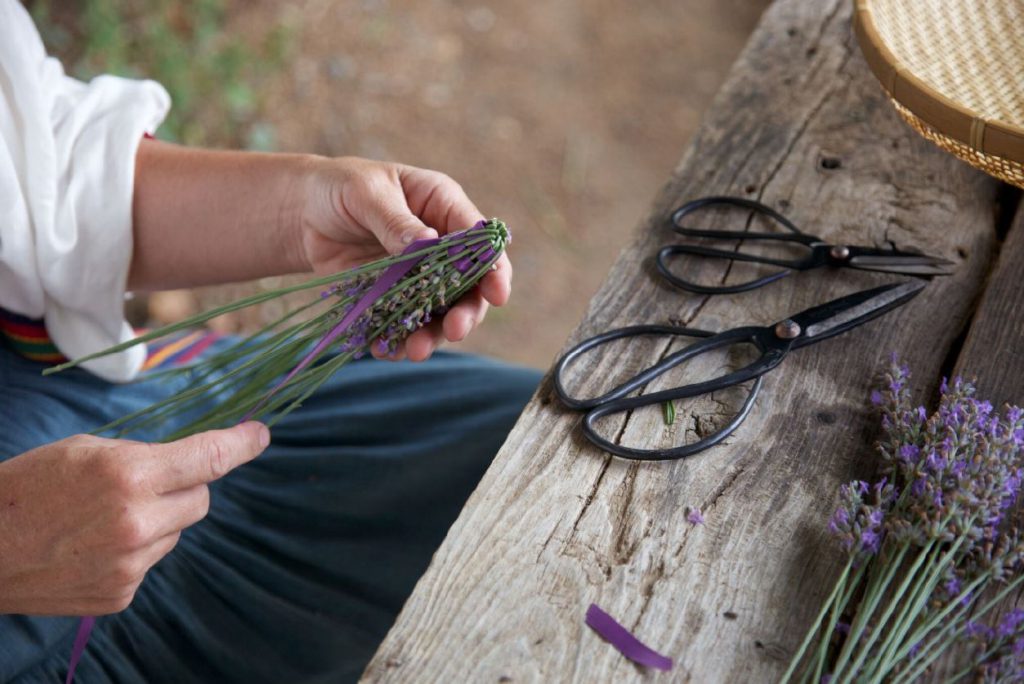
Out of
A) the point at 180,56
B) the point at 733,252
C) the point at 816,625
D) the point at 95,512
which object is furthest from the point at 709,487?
the point at 180,56

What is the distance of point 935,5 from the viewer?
3.33ft

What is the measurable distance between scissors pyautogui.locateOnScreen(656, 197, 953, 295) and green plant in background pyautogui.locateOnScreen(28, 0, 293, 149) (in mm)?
1738

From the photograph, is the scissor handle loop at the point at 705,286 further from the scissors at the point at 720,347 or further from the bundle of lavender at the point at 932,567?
the bundle of lavender at the point at 932,567

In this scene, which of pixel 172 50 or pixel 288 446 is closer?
pixel 288 446

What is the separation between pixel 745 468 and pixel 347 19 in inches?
99.6

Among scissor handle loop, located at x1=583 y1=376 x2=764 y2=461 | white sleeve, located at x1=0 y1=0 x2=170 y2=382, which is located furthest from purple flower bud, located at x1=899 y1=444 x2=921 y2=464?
white sleeve, located at x1=0 y1=0 x2=170 y2=382

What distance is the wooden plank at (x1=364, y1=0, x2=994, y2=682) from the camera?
2.19 feet

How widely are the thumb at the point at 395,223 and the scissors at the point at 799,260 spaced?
0.24 metres

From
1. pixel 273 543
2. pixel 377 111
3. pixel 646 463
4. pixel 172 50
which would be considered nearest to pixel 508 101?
pixel 377 111

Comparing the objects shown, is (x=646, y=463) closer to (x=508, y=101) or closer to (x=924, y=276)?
(x=924, y=276)

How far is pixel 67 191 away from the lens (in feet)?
3.26

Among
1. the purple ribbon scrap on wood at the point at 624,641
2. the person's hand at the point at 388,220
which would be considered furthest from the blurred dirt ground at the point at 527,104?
the purple ribbon scrap on wood at the point at 624,641

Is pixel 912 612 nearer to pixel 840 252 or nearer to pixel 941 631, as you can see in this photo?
pixel 941 631

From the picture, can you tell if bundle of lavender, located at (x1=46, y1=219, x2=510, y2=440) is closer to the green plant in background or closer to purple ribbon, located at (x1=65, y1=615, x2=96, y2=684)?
purple ribbon, located at (x1=65, y1=615, x2=96, y2=684)
